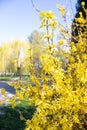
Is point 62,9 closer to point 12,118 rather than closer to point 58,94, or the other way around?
point 58,94

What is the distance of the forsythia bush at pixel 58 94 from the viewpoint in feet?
7.91

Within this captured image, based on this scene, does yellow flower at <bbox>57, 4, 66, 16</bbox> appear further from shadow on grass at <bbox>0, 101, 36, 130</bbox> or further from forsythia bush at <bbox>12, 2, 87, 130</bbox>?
shadow on grass at <bbox>0, 101, 36, 130</bbox>

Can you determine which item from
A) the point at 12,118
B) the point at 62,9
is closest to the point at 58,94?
the point at 62,9

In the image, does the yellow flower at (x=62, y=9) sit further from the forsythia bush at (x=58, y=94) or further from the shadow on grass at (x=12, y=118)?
the shadow on grass at (x=12, y=118)

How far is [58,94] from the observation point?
2756 mm

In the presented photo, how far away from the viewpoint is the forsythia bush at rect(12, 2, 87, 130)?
2412 mm

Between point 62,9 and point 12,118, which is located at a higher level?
point 62,9

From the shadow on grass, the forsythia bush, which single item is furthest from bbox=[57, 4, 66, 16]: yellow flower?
the shadow on grass

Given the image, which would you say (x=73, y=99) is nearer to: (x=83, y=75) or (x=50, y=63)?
(x=83, y=75)

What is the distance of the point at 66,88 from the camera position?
248 centimetres

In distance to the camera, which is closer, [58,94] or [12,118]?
[58,94]

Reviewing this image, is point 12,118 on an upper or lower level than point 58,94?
lower

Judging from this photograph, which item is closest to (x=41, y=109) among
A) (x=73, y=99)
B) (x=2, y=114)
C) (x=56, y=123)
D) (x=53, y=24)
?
(x=56, y=123)

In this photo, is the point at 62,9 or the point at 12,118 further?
the point at 12,118
